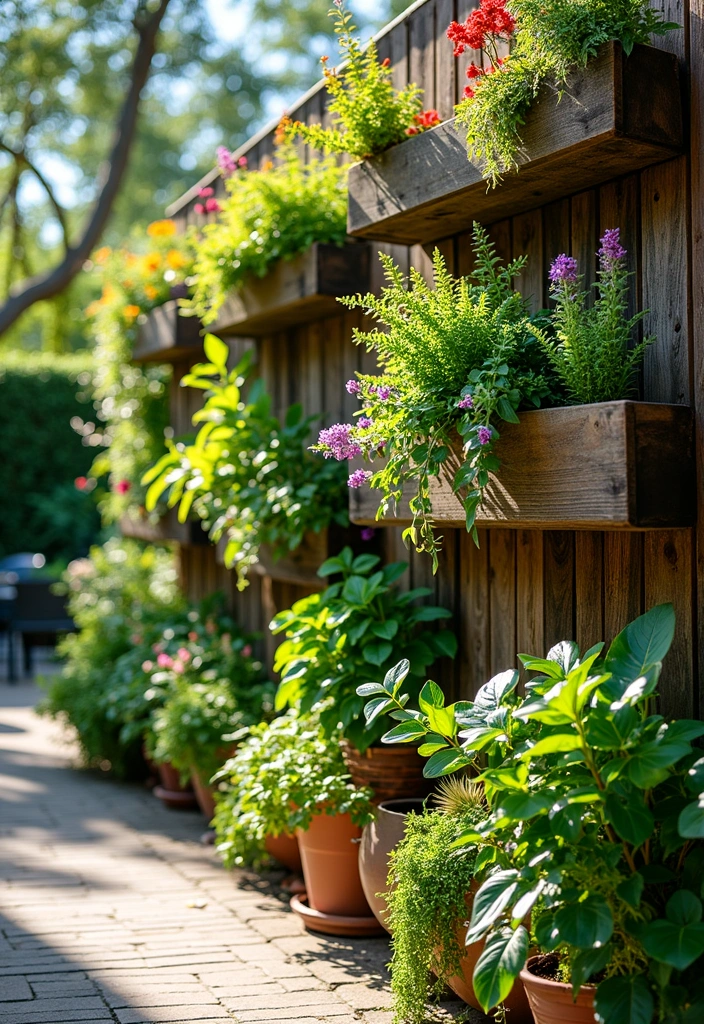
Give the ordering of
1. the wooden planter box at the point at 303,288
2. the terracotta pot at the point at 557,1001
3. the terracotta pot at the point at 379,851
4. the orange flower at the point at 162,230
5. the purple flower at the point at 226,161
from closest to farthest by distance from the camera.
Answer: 1. the terracotta pot at the point at 557,1001
2. the terracotta pot at the point at 379,851
3. the wooden planter box at the point at 303,288
4. the purple flower at the point at 226,161
5. the orange flower at the point at 162,230

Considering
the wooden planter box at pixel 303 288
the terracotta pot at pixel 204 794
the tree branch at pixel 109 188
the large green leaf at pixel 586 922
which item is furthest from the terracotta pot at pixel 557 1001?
the tree branch at pixel 109 188

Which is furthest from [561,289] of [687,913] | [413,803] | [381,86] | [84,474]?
[84,474]

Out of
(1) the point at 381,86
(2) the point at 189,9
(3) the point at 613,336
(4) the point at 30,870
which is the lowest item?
(4) the point at 30,870

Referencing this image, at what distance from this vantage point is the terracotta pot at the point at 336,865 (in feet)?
10.4

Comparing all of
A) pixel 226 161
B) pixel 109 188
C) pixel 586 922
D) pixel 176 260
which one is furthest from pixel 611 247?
pixel 109 188

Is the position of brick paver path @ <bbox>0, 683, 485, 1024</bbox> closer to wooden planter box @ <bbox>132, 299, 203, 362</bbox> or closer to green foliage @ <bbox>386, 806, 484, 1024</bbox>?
green foliage @ <bbox>386, 806, 484, 1024</bbox>

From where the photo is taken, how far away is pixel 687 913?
1.86 metres

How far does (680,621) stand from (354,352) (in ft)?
6.09

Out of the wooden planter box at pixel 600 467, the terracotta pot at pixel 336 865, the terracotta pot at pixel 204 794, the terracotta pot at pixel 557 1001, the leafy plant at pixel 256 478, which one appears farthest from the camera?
the terracotta pot at pixel 204 794

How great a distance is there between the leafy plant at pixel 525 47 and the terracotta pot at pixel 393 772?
5.18 ft

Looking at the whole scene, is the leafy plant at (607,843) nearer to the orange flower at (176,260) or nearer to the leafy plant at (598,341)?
the leafy plant at (598,341)

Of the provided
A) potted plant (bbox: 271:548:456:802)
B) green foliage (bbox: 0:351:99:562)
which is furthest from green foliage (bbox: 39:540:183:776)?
green foliage (bbox: 0:351:99:562)

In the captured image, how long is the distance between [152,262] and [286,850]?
3.18 m

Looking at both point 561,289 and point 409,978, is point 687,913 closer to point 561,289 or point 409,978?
point 409,978
